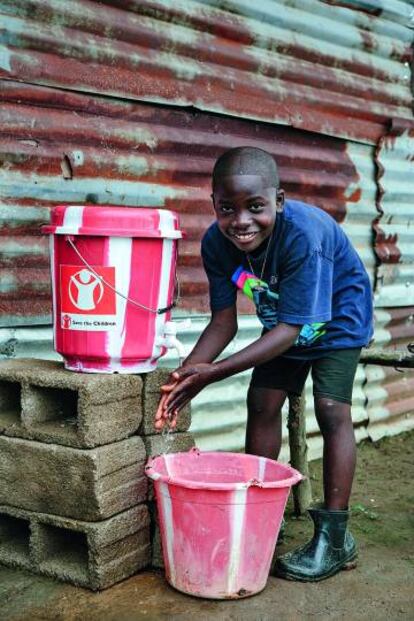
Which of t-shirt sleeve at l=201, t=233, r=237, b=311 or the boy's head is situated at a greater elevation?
the boy's head

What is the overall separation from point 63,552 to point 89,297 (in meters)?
1.04

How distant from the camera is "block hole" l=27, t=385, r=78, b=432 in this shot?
3.45 metres

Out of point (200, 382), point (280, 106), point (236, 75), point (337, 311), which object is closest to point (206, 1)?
point (236, 75)

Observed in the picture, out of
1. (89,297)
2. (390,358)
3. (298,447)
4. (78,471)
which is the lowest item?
(298,447)

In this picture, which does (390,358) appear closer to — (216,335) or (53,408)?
(216,335)

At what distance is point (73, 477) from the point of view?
332cm

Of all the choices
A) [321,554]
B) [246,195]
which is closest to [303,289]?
[246,195]

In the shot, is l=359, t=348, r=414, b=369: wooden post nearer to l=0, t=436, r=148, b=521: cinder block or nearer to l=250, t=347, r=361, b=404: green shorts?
l=250, t=347, r=361, b=404: green shorts

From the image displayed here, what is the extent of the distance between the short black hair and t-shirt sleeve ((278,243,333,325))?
0.30 m

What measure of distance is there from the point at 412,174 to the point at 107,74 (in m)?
2.70

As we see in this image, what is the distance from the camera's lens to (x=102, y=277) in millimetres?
3361

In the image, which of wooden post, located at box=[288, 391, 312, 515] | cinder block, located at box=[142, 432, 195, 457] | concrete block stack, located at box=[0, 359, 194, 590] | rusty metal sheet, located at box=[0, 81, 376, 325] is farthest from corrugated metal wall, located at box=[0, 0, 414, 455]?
cinder block, located at box=[142, 432, 195, 457]

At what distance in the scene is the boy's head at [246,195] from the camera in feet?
10.8

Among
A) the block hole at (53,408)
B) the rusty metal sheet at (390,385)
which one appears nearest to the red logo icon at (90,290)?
the block hole at (53,408)
